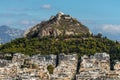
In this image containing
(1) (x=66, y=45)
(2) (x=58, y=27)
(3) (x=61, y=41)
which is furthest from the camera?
(2) (x=58, y=27)

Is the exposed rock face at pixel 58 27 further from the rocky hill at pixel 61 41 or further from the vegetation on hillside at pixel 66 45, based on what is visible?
the vegetation on hillside at pixel 66 45

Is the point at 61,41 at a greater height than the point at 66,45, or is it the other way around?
the point at 61,41

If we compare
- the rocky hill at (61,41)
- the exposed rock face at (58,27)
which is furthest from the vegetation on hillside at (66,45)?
the exposed rock face at (58,27)

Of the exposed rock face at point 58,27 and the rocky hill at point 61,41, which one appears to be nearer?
the rocky hill at point 61,41

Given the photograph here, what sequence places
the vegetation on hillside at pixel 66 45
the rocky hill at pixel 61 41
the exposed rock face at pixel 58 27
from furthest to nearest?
1. the exposed rock face at pixel 58 27
2. the rocky hill at pixel 61 41
3. the vegetation on hillside at pixel 66 45

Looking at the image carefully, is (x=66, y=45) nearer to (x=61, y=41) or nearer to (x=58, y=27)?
(x=61, y=41)

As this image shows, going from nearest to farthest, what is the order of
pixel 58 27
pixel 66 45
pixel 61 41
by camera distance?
pixel 66 45 < pixel 61 41 < pixel 58 27

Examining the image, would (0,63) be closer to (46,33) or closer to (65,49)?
(65,49)

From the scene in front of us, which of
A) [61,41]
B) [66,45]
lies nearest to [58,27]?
[61,41]

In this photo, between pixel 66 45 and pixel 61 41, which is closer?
pixel 66 45
